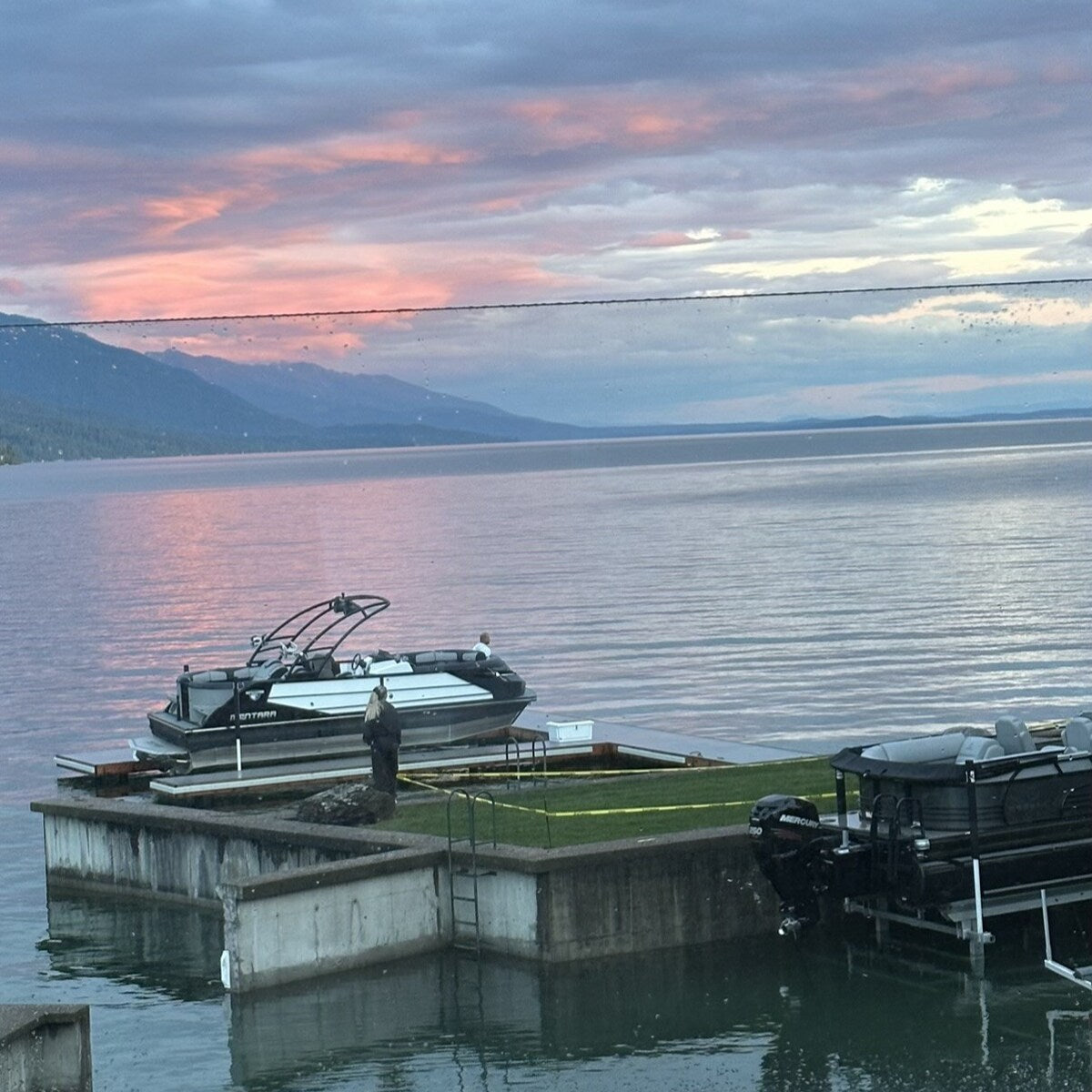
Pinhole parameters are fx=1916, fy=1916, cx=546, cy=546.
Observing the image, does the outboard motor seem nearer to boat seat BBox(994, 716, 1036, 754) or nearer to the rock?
boat seat BBox(994, 716, 1036, 754)

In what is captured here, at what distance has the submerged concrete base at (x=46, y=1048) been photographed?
43.0 ft

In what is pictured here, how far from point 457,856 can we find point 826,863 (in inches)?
142

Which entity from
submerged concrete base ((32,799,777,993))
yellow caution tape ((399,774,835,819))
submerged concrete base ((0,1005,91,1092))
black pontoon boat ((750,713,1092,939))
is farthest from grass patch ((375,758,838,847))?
submerged concrete base ((0,1005,91,1092))

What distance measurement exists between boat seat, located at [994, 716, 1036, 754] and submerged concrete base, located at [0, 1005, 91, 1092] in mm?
9542

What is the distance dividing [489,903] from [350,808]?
128 inches

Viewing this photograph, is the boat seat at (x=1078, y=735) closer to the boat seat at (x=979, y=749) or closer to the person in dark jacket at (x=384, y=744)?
the boat seat at (x=979, y=749)

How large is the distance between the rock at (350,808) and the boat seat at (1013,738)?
273 inches

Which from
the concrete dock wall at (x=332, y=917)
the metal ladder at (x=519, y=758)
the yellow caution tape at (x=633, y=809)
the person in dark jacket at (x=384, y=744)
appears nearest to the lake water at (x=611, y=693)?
the concrete dock wall at (x=332, y=917)

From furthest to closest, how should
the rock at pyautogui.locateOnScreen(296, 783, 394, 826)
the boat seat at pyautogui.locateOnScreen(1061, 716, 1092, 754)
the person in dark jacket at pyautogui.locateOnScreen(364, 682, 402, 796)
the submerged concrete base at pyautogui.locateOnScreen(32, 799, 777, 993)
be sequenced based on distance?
1. the person in dark jacket at pyautogui.locateOnScreen(364, 682, 402, 796)
2. the rock at pyautogui.locateOnScreen(296, 783, 394, 826)
3. the boat seat at pyautogui.locateOnScreen(1061, 716, 1092, 754)
4. the submerged concrete base at pyautogui.locateOnScreen(32, 799, 777, 993)

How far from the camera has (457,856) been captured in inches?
741

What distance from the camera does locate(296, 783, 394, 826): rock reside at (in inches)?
846

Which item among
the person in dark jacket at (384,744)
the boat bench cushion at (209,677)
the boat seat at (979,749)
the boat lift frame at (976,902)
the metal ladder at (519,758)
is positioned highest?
the boat bench cushion at (209,677)

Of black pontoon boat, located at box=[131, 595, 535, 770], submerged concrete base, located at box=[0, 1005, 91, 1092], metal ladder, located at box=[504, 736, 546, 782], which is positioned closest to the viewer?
submerged concrete base, located at box=[0, 1005, 91, 1092]

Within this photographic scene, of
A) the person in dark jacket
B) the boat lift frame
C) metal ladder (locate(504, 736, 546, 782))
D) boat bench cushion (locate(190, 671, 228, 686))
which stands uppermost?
boat bench cushion (locate(190, 671, 228, 686))
